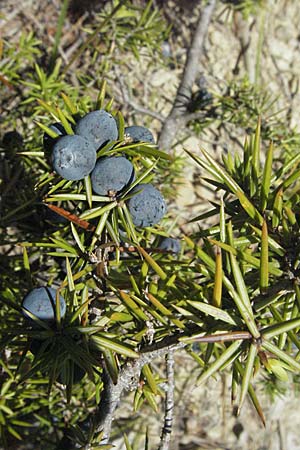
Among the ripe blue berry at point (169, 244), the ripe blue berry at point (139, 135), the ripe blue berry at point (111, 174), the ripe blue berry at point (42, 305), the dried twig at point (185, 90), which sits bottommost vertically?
the ripe blue berry at point (42, 305)

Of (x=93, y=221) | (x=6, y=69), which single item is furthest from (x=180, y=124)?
(x=93, y=221)

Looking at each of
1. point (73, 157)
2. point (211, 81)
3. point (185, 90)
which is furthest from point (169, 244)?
point (211, 81)

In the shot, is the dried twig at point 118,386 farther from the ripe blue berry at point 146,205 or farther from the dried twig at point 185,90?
the dried twig at point 185,90

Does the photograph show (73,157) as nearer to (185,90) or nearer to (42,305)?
(42,305)

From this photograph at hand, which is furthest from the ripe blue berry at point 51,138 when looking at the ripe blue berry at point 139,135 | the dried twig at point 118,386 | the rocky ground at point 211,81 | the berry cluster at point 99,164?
the rocky ground at point 211,81

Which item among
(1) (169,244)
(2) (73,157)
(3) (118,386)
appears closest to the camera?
(2) (73,157)

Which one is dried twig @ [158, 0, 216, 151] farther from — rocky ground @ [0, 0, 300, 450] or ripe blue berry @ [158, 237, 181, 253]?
ripe blue berry @ [158, 237, 181, 253]
